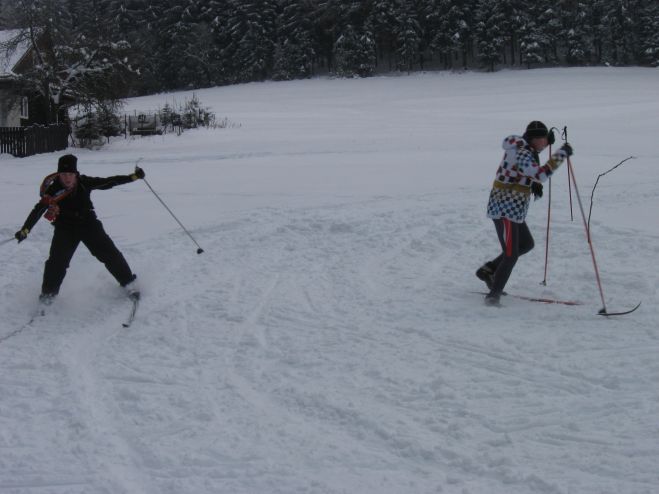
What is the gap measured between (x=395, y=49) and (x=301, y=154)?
149 feet

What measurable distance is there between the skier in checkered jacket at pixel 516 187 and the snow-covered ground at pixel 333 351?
0.46 meters

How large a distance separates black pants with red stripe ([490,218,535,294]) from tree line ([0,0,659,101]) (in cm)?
4210

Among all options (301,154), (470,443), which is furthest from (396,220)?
(301,154)

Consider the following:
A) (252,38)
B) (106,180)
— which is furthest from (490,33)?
(106,180)

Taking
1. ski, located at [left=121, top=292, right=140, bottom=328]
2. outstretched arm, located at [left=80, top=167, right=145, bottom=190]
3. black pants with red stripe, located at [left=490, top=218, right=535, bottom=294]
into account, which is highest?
→ outstretched arm, located at [left=80, top=167, right=145, bottom=190]

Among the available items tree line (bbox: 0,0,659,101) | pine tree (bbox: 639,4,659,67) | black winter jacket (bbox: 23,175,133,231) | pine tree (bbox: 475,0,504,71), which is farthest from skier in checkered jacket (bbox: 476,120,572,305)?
pine tree (bbox: 639,4,659,67)

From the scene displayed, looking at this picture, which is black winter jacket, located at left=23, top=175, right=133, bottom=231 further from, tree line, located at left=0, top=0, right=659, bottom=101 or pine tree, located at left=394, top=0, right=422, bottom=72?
pine tree, located at left=394, top=0, right=422, bottom=72

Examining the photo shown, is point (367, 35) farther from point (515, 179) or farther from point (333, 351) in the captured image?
point (333, 351)

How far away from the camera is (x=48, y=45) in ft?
78.6

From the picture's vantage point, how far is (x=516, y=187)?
5879 mm

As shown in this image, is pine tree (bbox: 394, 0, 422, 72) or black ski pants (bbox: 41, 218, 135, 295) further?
pine tree (bbox: 394, 0, 422, 72)

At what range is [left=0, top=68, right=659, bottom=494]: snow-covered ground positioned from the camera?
3.47m

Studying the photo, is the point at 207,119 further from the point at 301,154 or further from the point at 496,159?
the point at 496,159

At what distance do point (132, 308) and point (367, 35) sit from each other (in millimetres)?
53095
